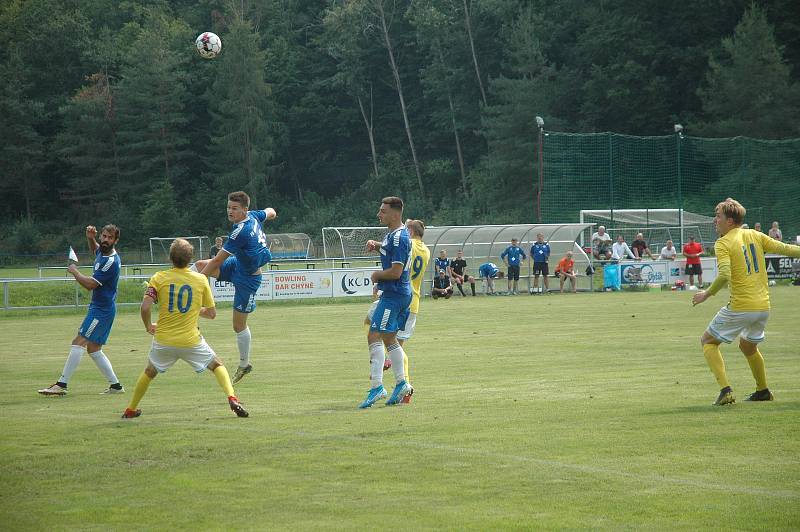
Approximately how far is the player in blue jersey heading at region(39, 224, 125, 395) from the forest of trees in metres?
55.4

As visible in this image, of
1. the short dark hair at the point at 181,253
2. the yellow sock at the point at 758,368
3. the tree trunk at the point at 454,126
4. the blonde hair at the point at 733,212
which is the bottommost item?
the yellow sock at the point at 758,368

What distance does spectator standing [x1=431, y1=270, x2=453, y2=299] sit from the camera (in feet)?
115

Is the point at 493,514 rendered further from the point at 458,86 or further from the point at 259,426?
the point at 458,86

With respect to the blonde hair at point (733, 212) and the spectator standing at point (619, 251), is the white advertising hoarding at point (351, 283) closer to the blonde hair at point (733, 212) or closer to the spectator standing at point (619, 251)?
the spectator standing at point (619, 251)

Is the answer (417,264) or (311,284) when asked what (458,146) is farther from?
(417,264)

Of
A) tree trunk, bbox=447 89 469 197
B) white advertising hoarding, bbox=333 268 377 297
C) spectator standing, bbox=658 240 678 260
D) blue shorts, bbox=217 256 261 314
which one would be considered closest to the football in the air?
white advertising hoarding, bbox=333 268 377 297

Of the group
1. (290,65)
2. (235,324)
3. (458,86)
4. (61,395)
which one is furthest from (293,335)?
(290,65)

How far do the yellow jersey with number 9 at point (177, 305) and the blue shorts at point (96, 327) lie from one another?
2.85 m

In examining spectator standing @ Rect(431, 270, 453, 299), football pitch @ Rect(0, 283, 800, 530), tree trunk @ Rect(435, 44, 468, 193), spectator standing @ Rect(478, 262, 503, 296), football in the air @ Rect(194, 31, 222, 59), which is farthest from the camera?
tree trunk @ Rect(435, 44, 468, 193)

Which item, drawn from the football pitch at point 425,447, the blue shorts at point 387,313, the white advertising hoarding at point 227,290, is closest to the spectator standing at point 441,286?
the white advertising hoarding at point 227,290

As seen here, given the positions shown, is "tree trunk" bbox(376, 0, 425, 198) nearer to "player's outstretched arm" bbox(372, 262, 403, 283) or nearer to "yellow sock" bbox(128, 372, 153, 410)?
→ "player's outstretched arm" bbox(372, 262, 403, 283)

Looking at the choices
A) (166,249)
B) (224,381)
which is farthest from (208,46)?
(166,249)

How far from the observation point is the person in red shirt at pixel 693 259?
36250mm

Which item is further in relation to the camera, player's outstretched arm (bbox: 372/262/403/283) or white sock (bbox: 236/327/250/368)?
white sock (bbox: 236/327/250/368)
